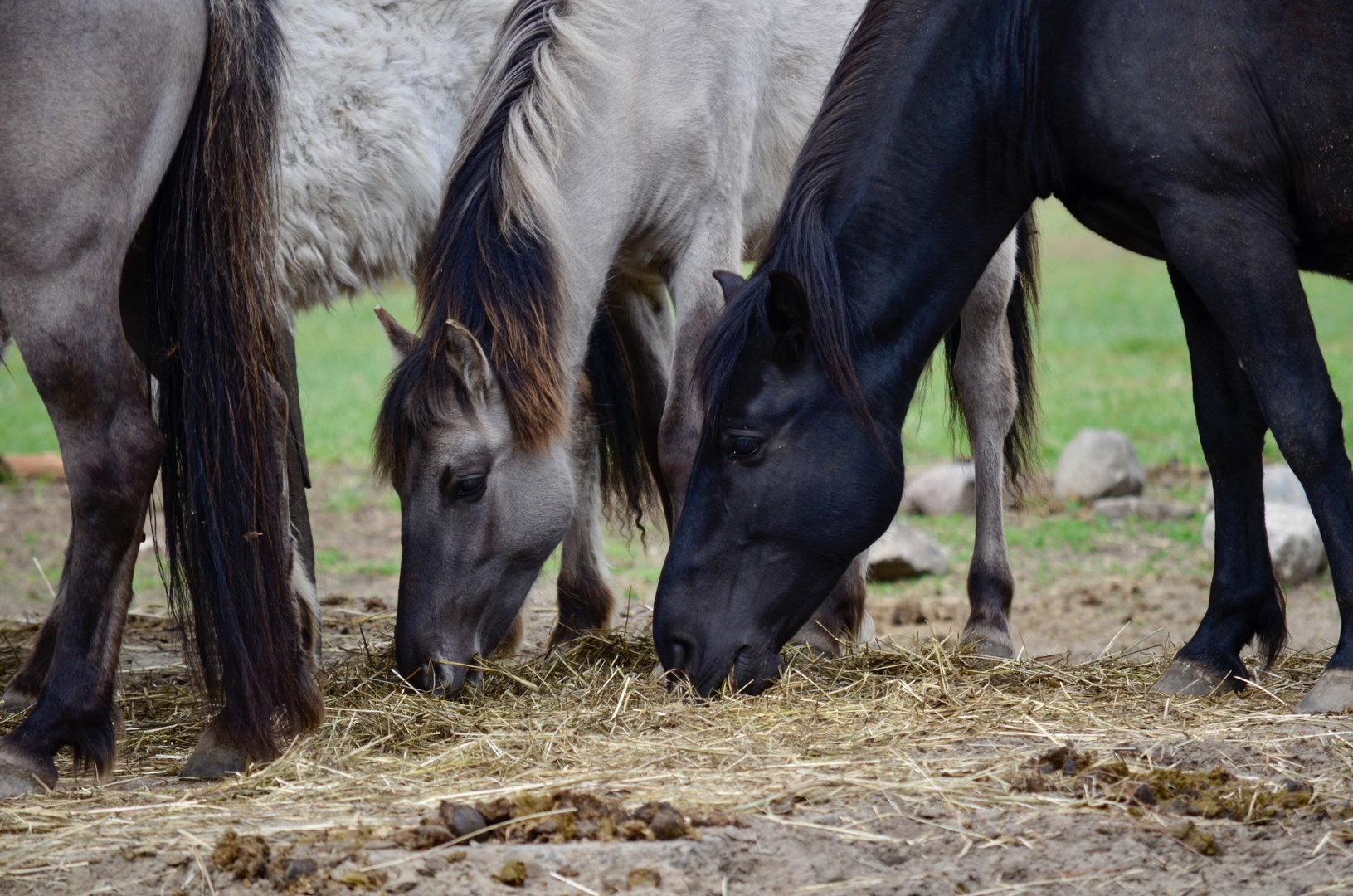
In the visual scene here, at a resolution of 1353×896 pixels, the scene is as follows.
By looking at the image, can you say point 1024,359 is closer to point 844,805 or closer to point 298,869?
point 844,805

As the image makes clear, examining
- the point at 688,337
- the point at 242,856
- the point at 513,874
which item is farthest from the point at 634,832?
the point at 688,337

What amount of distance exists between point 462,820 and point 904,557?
464cm

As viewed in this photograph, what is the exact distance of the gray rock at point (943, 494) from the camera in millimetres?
8016

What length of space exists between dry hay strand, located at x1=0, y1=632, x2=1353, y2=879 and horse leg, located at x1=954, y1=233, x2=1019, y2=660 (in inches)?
26.9

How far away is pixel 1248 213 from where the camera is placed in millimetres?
3172

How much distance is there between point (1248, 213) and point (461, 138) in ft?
7.38

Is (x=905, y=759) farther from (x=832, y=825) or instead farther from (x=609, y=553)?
(x=609, y=553)

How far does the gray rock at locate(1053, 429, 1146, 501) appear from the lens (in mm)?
8023

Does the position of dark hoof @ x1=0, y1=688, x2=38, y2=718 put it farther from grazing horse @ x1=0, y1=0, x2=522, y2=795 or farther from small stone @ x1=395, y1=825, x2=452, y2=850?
small stone @ x1=395, y1=825, x2=452, y2=850

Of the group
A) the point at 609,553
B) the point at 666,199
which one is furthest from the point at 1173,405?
the point at 666,199

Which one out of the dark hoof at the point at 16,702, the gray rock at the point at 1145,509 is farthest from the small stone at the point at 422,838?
the gray rock at the point at 1145,509

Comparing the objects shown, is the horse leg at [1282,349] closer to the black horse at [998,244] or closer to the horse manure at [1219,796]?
the black horse at [998,244]

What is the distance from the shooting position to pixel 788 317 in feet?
11.1

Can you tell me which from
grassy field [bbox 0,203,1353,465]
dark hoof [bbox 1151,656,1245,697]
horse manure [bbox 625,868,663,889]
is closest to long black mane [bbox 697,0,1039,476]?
dark hoof [bbox 1151,656,1245,697]
